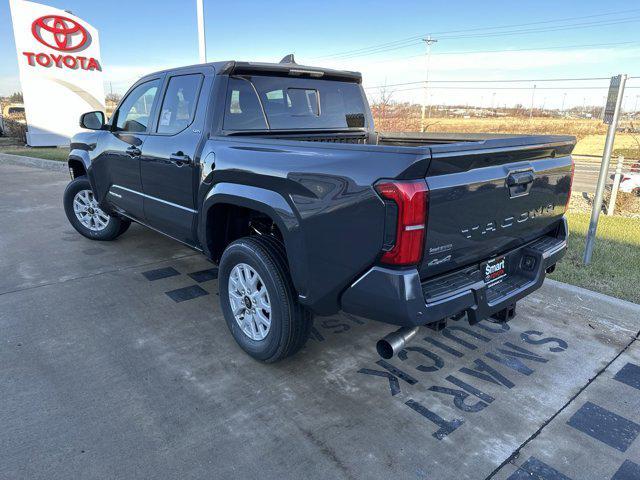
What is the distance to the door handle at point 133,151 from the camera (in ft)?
13.9

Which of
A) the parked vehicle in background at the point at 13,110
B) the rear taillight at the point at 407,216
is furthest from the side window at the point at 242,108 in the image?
the parked vehicle in background at the point at 13,110

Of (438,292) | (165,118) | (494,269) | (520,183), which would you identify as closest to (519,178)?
(520,183)

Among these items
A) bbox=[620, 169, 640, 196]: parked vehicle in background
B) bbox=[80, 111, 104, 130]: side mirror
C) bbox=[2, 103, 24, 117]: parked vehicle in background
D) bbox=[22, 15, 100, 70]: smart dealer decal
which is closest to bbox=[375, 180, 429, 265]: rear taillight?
bbox=[80, 111, 104, 130]: side mirror

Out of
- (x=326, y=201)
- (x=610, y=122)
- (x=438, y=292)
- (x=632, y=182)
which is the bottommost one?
(x=632, y=182)

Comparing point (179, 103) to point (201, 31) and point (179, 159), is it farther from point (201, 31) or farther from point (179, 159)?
point (201, 31)

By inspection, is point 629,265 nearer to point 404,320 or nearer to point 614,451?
point 614,451

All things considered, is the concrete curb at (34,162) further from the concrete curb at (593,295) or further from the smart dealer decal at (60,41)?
the concrete curb at (593,295)

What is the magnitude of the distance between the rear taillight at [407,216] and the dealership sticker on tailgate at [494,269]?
680 millimetres

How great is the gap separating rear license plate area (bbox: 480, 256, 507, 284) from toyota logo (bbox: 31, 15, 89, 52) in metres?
19.6

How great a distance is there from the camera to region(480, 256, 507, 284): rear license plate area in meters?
2.69

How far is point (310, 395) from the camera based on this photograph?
2830 millimetres

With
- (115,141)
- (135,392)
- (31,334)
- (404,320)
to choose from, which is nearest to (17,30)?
(115,141)

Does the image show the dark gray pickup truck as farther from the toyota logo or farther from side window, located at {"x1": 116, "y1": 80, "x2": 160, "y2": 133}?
the toyota logo

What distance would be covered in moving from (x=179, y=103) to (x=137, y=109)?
0.91 m
